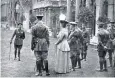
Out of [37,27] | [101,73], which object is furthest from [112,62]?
[37,27]

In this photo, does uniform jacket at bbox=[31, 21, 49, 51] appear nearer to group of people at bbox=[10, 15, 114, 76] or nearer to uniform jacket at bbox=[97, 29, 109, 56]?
group of people at bbox=[10, 15, 114, 76]

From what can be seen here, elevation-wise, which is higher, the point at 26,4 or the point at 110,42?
the point at 26,4

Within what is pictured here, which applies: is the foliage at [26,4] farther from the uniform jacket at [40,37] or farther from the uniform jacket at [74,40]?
the uniform jacket at [40,37]

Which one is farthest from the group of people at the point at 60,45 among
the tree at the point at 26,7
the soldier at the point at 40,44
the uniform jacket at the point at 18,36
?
the tree at the point at 26,7

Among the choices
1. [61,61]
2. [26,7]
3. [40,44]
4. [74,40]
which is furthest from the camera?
[26,7]

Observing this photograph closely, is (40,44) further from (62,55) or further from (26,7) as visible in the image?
(26,7)

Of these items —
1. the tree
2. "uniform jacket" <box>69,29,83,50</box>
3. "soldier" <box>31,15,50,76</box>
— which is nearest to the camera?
A: "soldier" <box>31,15,50,76</box>

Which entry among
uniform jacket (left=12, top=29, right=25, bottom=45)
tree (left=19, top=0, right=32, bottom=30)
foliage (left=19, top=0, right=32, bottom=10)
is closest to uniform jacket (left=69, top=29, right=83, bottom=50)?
uniform jacket (left=12, top=29, right=25, bottom=45)

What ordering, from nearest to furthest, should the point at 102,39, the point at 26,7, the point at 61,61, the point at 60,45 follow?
the point at 61,61 < the point at 60,45 < the point at 102,39 < the point at 26,7

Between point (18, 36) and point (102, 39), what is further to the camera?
point (18, 36)

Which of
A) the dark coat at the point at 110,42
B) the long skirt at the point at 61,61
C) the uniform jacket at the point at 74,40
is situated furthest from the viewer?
the dark coat at the point at 110,42

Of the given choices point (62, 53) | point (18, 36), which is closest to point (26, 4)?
point (18, 36)

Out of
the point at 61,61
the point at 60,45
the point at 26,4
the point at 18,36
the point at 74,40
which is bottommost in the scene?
the point at 61,61

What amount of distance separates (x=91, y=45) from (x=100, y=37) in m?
11.7
